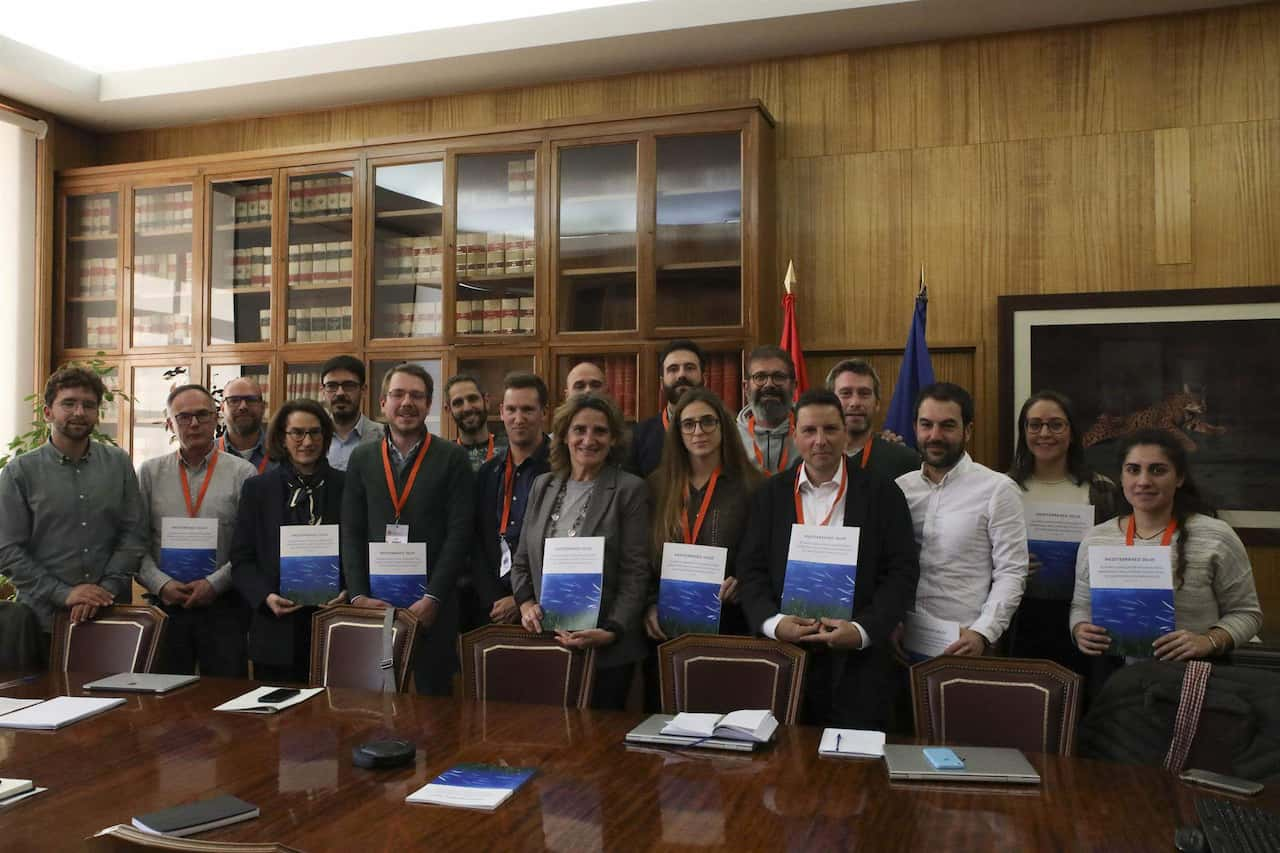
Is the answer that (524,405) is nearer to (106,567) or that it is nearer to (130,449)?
(106,567)

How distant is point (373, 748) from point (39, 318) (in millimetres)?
5407

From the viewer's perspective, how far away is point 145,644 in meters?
3.03

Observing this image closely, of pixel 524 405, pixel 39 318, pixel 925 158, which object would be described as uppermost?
pixel 925 158

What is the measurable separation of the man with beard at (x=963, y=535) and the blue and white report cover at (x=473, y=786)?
142cm

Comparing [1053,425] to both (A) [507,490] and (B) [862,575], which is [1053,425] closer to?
(B) [862,575]

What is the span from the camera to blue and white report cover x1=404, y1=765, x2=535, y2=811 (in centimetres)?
172

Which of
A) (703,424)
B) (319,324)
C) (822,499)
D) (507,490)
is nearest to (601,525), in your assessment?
(703,424)

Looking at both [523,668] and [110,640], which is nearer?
[523,668]

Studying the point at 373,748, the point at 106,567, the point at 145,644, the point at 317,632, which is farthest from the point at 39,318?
the point at 373,748

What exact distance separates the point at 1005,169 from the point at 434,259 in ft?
9.96

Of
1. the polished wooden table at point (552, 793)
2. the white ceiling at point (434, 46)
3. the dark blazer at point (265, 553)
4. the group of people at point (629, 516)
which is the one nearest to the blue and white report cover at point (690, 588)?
the group of people at point (629, 516)

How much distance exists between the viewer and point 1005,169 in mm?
4711

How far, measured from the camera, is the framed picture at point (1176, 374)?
432cm

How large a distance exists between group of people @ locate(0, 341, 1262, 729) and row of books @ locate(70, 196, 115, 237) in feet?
10.0
